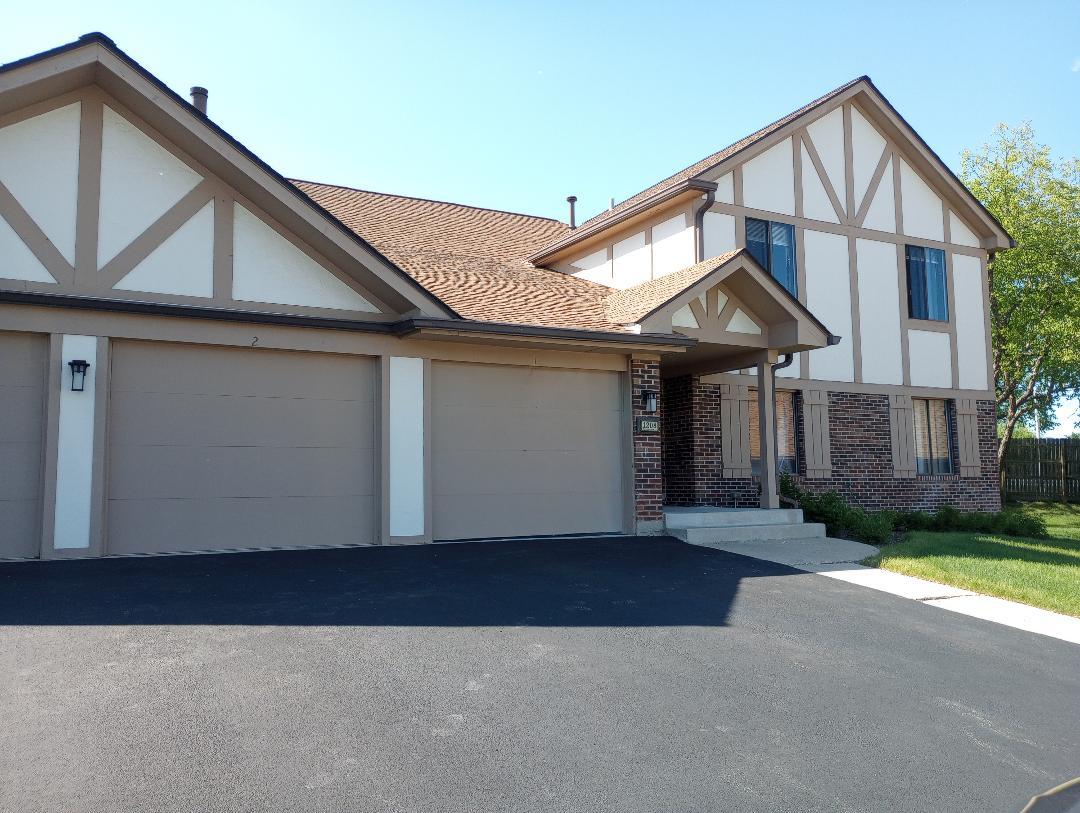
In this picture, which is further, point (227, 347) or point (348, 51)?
point (348, 51)

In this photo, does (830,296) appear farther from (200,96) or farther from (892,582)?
(200,96)

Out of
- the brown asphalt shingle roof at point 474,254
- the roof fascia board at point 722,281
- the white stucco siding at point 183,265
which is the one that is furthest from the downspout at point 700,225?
the white stucco siding at point 183,265

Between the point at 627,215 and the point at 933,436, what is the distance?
7.90 m

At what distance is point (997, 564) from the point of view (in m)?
10.3

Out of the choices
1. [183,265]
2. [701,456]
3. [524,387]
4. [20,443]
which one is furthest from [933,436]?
[20,443]

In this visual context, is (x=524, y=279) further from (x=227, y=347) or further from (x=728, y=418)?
(x=227, y=347)

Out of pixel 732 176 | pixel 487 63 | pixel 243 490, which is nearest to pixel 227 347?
pixel 243 490

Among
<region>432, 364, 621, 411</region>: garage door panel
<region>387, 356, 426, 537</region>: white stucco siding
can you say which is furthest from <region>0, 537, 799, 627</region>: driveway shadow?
<region>432, 364, 621, 411</region>: garage door panel

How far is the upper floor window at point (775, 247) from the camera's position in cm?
1472

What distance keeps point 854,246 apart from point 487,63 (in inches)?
325

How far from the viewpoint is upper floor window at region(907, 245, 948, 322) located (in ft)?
55.1

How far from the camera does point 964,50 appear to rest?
1306 centimetres

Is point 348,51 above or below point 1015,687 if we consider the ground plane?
above

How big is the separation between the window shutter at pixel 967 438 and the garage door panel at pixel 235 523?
12.7 metres
